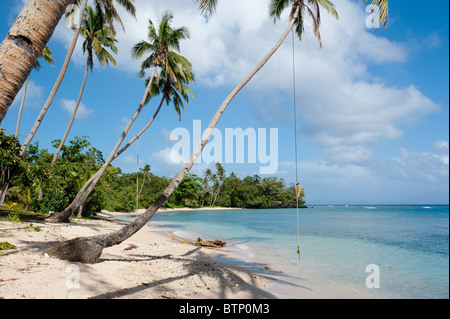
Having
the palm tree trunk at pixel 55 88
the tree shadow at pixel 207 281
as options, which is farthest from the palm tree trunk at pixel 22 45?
the palm tree trunk at pixel 55 88

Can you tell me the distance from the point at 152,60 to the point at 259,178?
254 feet

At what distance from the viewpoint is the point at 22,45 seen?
248cm

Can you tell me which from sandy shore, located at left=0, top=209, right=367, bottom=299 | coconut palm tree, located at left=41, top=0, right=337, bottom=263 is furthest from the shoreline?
coconut palm tree, located at left=41, top=0, right=337, bottom=263

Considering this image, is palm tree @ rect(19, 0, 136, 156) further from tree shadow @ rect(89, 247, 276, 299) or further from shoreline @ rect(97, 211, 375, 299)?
shoreline @ rect(97, 211, 375, 299)

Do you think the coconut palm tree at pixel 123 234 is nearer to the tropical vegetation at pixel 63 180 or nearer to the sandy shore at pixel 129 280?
the sandy shore at pixel 129 280

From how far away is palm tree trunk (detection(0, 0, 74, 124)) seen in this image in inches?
95.1

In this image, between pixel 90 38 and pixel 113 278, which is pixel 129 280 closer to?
pixel 113 278

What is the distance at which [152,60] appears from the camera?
1692 centimetres

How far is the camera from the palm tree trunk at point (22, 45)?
2416 millimetres

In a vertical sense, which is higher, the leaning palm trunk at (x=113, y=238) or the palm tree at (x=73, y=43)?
the palm tree at (x=73, y=43)

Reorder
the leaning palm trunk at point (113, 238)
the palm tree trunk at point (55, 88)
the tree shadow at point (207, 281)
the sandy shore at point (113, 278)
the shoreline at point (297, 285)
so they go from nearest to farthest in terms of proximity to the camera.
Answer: the sandy shore at point (113, 278), the tree shadow at point (207, 281), the leaning palm trunk at point (113, 238), the shoreline at point (297, 285), the palm tree trunk at point (55, 88)

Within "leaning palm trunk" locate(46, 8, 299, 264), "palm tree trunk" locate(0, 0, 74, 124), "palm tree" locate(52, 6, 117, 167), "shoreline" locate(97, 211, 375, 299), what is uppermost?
"palm tree" locate(52, 6, 117, 167)
